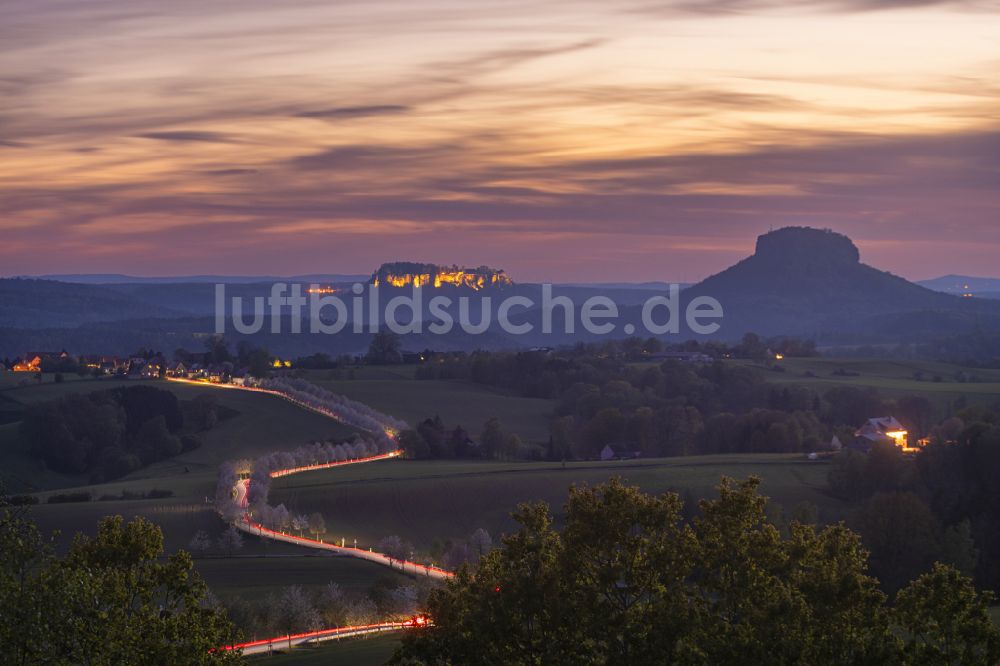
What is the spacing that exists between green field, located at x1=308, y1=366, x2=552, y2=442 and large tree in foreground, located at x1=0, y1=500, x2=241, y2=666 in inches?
4013

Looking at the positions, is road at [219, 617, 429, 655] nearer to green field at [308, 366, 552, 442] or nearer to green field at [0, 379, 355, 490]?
green field at [0, 379, 355, 490]

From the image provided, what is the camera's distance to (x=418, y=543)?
75812mm

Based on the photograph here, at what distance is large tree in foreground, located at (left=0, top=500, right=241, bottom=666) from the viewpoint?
22.4 metres

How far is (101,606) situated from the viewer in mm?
24547

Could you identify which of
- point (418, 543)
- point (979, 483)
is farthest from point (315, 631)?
point (979, 483)

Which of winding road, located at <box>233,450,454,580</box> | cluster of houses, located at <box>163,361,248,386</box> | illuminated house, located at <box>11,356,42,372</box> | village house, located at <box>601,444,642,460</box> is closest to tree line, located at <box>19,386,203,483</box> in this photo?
cluster of houses, located at <box>163,361,248,386</box>

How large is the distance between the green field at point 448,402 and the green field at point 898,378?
110 feet

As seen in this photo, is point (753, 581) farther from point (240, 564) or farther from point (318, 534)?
point (318, 534)

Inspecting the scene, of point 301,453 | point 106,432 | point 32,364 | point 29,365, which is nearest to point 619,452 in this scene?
point 301,453

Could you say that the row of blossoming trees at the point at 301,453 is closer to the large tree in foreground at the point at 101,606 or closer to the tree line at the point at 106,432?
the tree line at the point at 106,432

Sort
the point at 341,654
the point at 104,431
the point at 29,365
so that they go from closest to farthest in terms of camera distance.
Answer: the point at 341,654 < the point at 104,431 < the point at 29,365

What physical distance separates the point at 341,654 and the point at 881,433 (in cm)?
7913

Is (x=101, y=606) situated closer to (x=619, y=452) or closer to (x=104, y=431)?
(x=619, y=452)

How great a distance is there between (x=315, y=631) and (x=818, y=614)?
30.8 m
